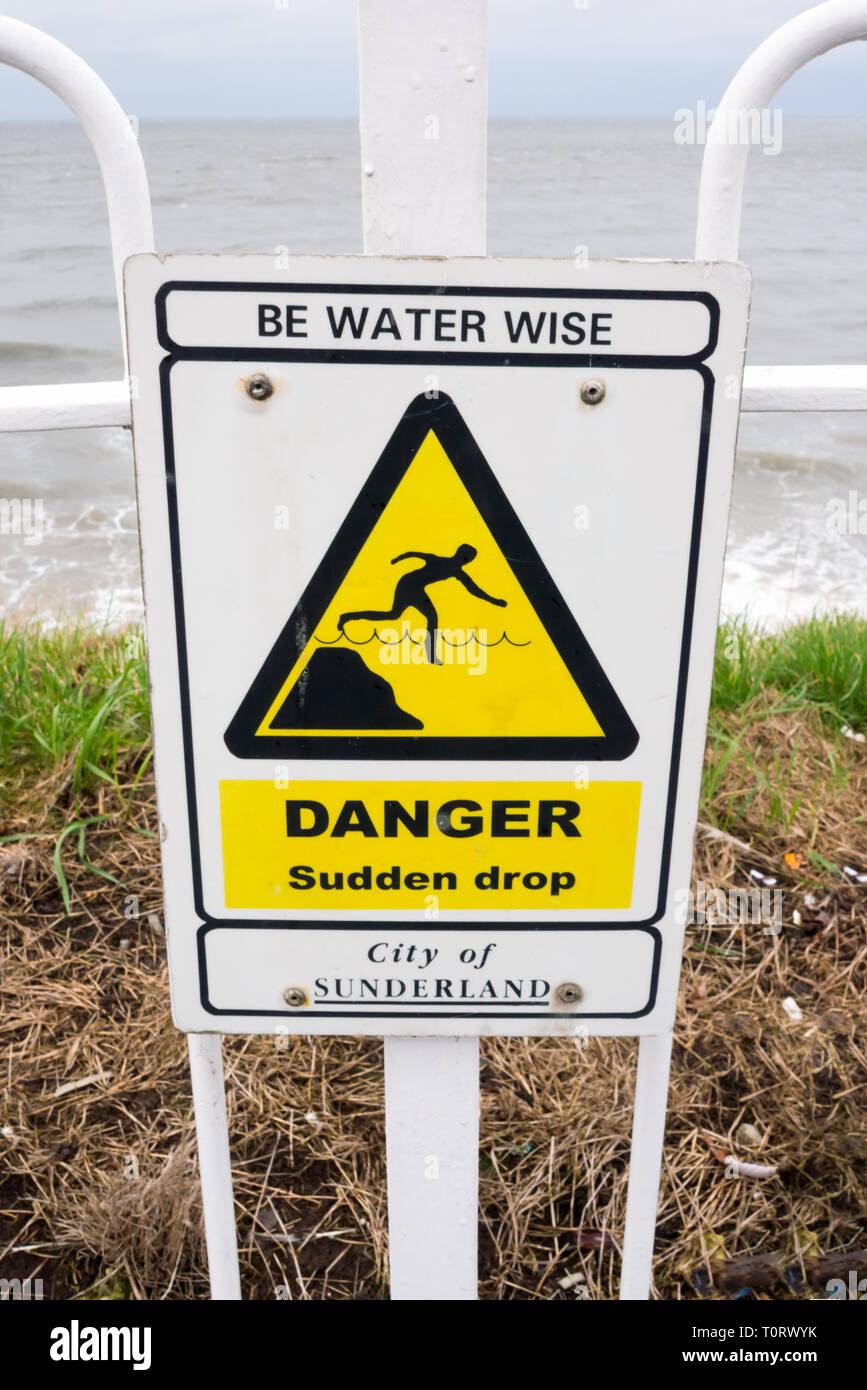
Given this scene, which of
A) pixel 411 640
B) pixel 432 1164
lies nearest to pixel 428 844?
pixel 411 640

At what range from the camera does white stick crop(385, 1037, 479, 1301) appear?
1015 mm

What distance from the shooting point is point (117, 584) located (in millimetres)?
6656

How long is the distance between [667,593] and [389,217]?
36 centimetres

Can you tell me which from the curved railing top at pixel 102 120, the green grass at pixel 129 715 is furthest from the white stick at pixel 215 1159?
the green grass at pixel 129 715

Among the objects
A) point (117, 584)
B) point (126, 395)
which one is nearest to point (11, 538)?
point (117, 584)

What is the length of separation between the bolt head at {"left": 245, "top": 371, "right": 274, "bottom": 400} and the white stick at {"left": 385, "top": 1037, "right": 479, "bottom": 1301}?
23.1 inches

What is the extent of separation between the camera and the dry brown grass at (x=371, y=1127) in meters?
1.47

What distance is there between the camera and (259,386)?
0.82 meters

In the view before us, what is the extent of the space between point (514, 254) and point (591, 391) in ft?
0.48

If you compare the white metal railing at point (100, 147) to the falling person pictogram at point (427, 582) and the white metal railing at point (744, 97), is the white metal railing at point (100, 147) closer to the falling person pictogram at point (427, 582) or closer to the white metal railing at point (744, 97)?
the falling person pictogram at point (427, 582)

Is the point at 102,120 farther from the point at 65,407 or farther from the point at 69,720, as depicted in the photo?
the point at 69,720

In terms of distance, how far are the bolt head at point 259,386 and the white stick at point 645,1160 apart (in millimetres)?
695
